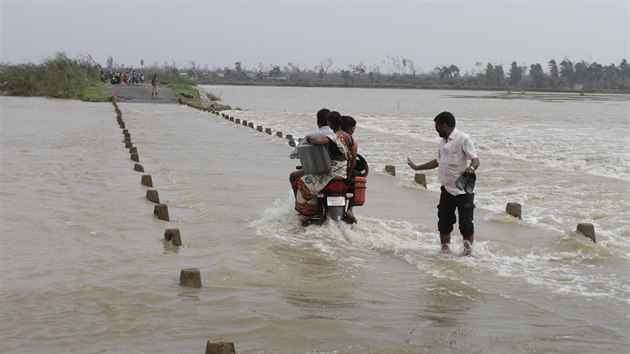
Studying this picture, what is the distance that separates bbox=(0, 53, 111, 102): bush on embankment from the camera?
160ft

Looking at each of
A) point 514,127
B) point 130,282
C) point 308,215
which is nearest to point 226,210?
point 308,215

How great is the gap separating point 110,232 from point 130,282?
7.96 feet

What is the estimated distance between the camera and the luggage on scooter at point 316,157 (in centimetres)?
909

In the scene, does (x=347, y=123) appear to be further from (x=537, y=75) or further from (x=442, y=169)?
(x=537, y=75)

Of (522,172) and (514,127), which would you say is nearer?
(522,172)

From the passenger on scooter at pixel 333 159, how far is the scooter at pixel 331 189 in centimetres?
7

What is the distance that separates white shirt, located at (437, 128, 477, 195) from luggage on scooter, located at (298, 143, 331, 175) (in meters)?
1.40

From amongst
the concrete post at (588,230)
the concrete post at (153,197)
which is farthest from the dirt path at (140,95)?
the concrete post at (588,230)

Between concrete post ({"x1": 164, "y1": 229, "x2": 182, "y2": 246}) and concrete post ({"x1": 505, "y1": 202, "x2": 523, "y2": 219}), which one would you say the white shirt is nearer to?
concrete post ({"x1": 164, "y1": 229, "x2": 182, "y2": 246})

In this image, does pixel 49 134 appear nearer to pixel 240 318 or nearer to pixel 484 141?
pixel 484 141

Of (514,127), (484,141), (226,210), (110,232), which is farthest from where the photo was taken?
(514,127)

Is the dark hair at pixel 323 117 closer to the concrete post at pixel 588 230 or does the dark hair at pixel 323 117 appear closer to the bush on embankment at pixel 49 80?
the concrete post at pixel 588 230

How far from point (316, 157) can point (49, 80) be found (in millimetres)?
44237

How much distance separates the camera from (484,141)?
27.9 metres
